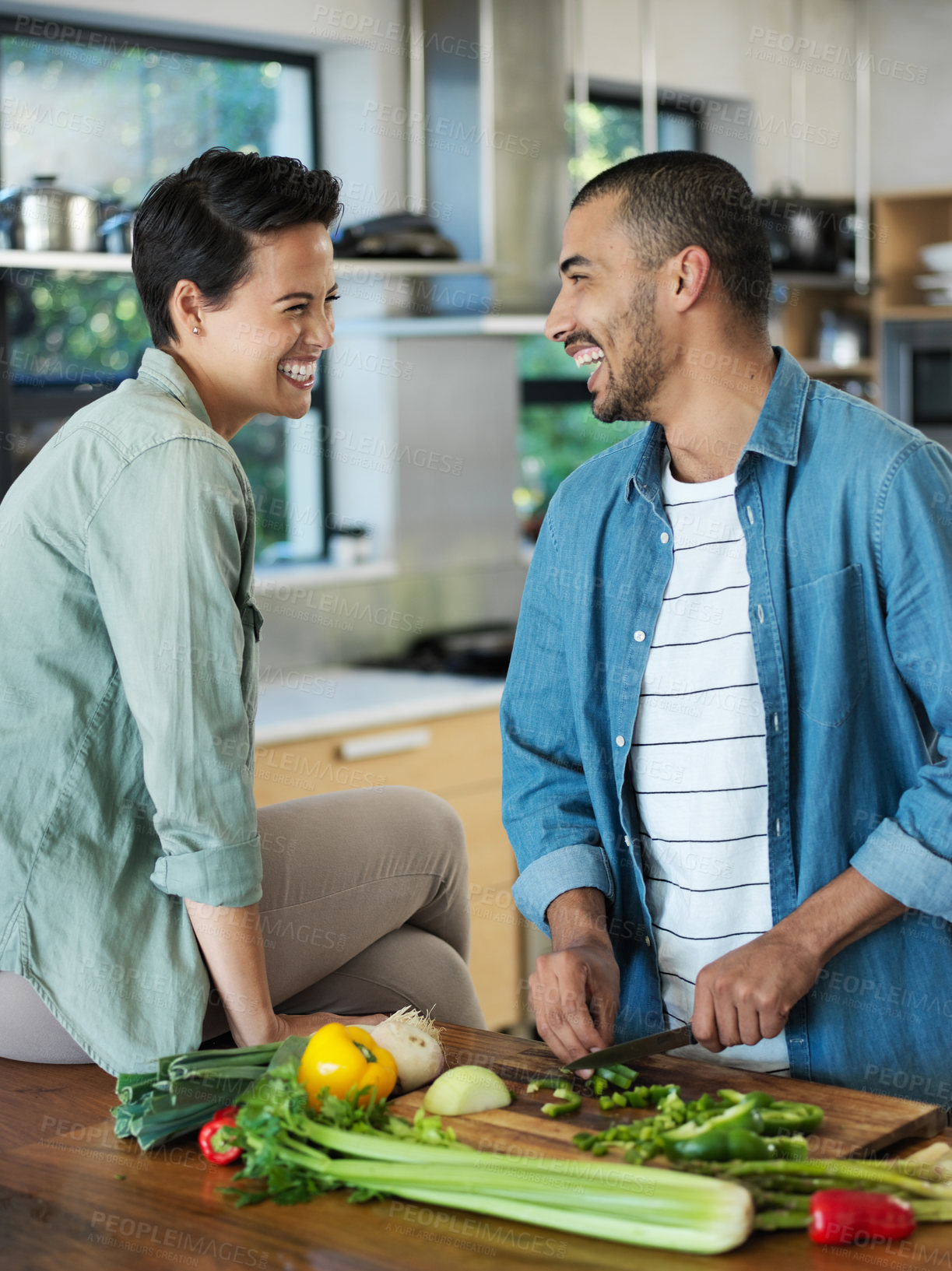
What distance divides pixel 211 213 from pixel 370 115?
8.61ft

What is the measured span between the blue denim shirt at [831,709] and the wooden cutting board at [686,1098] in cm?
24

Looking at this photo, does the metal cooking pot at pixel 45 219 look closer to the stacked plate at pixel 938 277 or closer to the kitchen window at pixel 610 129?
the kitchen window at pixel 610 129

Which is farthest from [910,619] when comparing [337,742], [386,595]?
[386,595]

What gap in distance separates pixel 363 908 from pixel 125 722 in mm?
393

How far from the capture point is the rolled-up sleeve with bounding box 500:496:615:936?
5.61ft

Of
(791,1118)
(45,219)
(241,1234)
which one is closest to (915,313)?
(45,219)

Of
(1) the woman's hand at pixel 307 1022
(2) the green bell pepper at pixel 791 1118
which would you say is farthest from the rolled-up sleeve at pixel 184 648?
(2) the green bell pepper at pixel 791 1118

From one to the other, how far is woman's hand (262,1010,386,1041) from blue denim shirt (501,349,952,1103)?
0.24m

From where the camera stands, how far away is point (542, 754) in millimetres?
1796

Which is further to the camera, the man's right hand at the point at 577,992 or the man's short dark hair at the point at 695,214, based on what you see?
the man's short dark hair at the point at 695,214

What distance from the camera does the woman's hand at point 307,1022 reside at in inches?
59.6

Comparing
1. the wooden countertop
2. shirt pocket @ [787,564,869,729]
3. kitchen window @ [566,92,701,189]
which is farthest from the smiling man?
kitchen window @ [566,92,701,189]

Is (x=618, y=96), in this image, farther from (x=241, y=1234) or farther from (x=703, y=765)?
(x=241, y=1234)

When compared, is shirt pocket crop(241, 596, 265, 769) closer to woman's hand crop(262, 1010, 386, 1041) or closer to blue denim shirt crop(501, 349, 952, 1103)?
woman's hand crop(262, 1010, 386, 1041)
